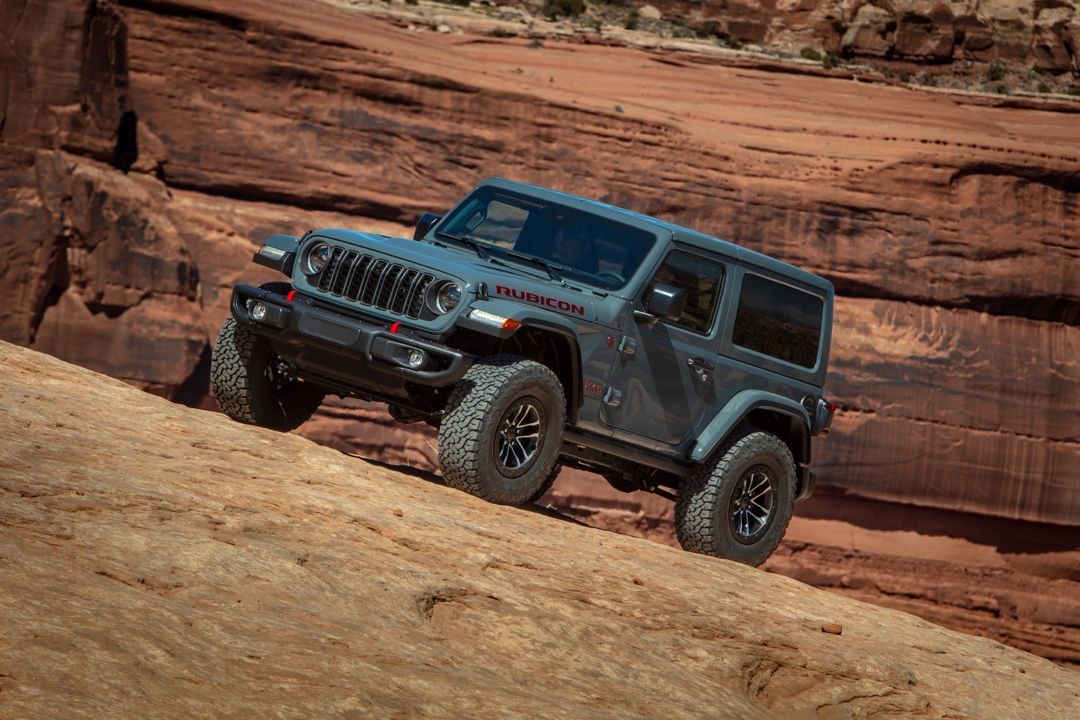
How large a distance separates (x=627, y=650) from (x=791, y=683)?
91 centimetres

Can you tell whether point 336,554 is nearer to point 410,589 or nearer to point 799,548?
point 410,589

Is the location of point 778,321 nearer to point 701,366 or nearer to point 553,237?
point 701,366

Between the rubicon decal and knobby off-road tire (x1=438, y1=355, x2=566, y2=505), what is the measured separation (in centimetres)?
33

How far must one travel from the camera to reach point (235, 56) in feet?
60.7

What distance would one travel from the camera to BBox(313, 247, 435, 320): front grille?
24.9 ft

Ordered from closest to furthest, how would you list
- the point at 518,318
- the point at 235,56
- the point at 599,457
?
the point at 518,318
the point at 599,457
the point at 235,56

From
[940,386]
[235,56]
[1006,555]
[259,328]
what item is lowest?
[1006,555]

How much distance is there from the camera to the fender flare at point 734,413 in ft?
28.7

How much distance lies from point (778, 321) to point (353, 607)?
16.2 feet

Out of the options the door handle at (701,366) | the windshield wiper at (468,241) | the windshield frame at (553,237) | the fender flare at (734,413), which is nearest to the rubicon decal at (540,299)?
the windshield frame at (553,237)

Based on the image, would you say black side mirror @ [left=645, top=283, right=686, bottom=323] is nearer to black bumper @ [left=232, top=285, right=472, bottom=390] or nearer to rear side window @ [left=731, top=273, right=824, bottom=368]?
rear side window @ [left=731, top=273, right=824, bottom=368]

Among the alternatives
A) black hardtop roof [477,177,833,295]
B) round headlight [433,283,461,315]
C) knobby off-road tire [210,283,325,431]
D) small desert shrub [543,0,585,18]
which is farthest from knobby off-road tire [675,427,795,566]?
small desert shrub [543,0,585,18]

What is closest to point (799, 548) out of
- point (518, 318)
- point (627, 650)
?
point (518, 318)

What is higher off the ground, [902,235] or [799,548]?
[902,235]
